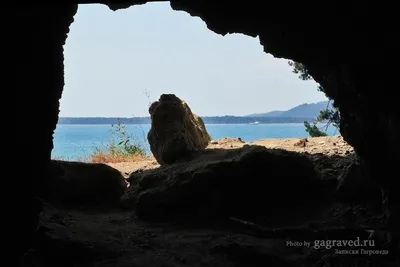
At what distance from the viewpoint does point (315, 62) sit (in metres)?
5.02

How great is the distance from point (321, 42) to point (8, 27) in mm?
3087

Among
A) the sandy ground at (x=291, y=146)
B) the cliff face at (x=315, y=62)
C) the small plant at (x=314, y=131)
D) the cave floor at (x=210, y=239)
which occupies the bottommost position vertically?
the cave floor at (x=210, y=239)

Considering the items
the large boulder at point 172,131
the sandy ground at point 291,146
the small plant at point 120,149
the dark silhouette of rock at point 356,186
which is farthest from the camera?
the small plant at point 120,149

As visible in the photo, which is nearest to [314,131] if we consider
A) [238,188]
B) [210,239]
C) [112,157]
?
[112,157]

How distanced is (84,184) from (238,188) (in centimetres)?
307

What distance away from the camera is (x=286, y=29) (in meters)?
4.72

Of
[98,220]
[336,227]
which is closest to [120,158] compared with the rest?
[98,220]

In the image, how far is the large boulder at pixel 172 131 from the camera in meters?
7.98

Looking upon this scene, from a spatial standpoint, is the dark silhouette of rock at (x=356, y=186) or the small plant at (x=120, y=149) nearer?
the dark silhouette of rock at (x=356, y=186)

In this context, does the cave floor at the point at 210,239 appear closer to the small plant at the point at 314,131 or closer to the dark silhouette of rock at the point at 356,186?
the dark silhouette of rock at the point at 356,186

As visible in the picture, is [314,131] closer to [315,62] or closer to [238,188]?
[238,188]

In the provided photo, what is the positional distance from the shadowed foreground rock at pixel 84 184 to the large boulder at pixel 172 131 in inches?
43.3

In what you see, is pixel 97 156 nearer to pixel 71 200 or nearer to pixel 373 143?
pixel 71 200

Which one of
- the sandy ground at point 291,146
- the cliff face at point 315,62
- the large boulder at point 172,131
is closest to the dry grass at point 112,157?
the sandy ground at point 291,146
